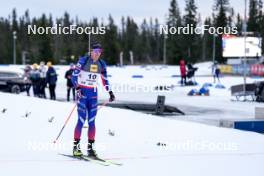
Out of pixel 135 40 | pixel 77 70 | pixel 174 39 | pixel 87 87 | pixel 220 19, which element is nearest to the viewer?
pixel 77 70

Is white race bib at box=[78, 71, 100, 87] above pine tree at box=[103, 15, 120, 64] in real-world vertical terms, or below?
below

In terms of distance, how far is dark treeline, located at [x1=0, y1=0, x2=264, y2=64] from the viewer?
8600 centimetres

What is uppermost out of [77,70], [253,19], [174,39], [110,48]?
[253,19]

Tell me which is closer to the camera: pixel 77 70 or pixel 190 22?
pixel 77 70

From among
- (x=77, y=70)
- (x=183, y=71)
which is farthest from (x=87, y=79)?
(x=183, y=71)

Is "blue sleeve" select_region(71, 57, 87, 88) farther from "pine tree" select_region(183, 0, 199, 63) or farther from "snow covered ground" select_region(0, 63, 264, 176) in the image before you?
"pine tree" select_region(183, 0, 199, 63)

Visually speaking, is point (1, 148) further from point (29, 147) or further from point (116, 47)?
point (116, 47)

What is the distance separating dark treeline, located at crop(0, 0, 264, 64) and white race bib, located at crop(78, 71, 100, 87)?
5231 centimetres

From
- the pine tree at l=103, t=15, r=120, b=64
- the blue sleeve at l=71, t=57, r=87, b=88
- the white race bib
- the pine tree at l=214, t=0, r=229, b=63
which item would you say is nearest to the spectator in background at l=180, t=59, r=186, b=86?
the white race bib

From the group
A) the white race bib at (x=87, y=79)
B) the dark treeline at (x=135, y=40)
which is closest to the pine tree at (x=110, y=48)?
the dark treeline at (x=135, y=40)

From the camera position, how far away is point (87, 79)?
9312mm

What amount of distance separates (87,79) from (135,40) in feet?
394

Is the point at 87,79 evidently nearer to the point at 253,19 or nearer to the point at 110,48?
the point at 253,19

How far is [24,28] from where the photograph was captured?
115125 mm
